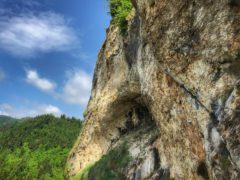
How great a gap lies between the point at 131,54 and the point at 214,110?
1673 centimetres

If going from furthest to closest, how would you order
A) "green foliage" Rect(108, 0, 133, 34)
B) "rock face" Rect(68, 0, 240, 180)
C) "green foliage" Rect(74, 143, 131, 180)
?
1. "green foliage" Rect(108, 0, 133, 34)
2. "green foliage" Rect(74, 143, 131, 180)
3. "rock face" Rect(68, 0, 240, 180)

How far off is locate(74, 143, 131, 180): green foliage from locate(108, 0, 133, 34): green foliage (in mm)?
12091

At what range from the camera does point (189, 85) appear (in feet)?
56.2

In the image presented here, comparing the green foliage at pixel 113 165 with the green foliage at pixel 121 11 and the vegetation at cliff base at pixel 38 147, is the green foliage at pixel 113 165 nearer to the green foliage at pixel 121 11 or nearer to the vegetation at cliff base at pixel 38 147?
the green foliage at pixel 121 11

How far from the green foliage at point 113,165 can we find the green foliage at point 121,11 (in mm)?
12091

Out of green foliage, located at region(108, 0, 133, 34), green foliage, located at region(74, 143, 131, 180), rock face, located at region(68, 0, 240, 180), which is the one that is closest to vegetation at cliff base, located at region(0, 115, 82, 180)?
green foliage, located at region(74, 143, 131, 180)

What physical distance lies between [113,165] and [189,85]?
15.0m

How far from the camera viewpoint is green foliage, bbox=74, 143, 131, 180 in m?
27.9

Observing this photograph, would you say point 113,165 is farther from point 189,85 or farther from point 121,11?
point 121,11

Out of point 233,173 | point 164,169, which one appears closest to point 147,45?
point 164,169

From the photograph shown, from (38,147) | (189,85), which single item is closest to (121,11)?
(189,85)

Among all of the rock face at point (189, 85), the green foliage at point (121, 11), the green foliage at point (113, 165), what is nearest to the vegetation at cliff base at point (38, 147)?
the green foliage at point (113, 165)

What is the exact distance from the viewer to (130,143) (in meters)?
30.0

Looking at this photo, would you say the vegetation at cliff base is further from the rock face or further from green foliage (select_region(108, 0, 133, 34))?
the rock face
